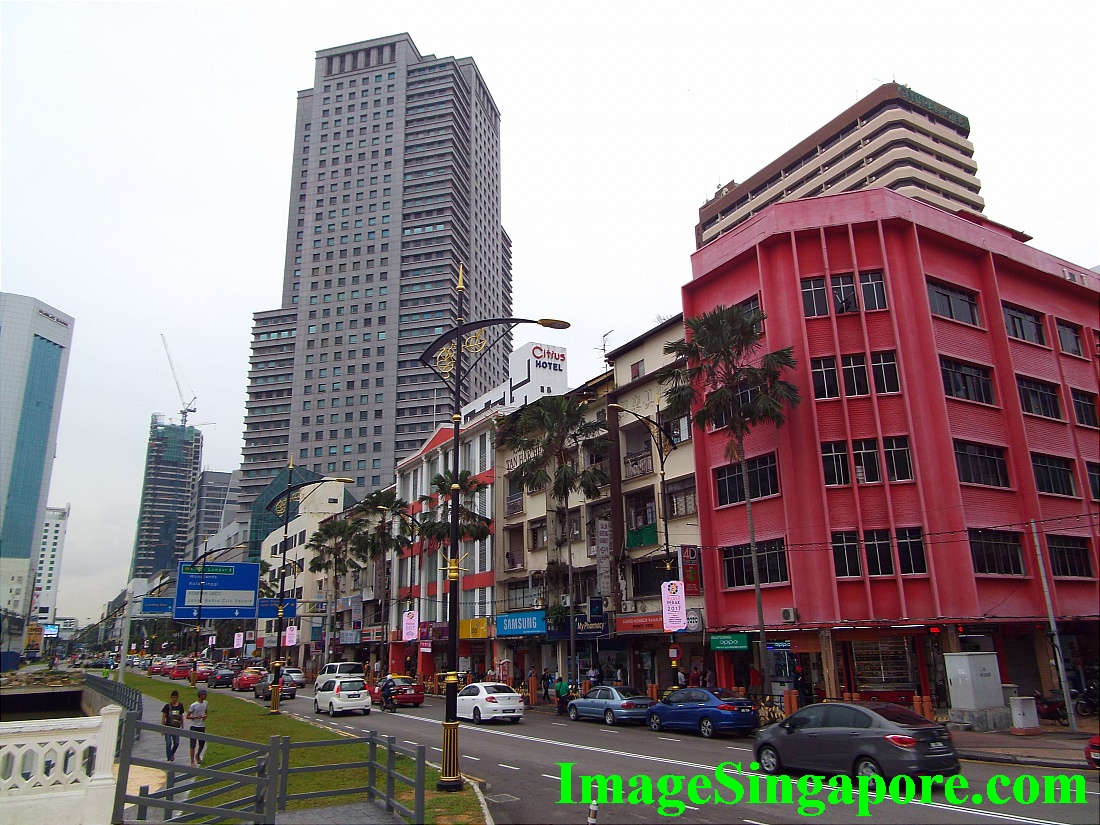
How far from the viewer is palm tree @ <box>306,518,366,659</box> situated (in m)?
67.2

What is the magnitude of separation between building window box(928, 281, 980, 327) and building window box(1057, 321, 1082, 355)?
22.0ft

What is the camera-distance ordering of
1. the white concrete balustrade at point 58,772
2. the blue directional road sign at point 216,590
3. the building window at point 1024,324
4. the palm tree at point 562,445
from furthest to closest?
the palm tree at point 562,445 → the building window at point 1024,324 → the blue directional road sign at point 216,590 → the white concrete balustrade at point 58,772

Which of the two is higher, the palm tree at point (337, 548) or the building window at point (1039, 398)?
the building window at point (1039, 398)

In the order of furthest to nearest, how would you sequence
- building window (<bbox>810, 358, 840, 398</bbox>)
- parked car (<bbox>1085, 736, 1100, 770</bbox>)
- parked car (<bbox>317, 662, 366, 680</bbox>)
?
parked car (<bbox>317, 662, 366, 680</bbox>) < building window (<bbox>810, 358, 840, 398</bbox>) < parked car (<bbox>1085, 736, 1100, 770</bbox>)

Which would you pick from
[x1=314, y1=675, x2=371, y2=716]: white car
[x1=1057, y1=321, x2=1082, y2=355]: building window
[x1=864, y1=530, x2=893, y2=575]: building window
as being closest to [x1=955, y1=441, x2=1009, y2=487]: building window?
[x1=864, y1=530, x2=893, y2=575]: building window

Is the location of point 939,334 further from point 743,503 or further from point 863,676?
point 863,676

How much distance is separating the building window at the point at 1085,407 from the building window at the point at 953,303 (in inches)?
302

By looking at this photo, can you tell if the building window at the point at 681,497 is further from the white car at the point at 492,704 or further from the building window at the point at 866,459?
the white car at the point at 492,704

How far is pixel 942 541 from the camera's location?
1157 inches

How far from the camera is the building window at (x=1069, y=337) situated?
38406mm

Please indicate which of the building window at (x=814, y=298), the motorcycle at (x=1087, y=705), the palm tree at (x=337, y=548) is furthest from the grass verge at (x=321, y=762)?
the palm tree at (x=337, y=548)

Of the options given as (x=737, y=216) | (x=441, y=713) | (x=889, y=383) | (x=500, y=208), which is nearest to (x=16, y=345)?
(x=500, y=208)

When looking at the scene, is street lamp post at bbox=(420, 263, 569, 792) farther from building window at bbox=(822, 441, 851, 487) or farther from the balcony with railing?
the balcony with railing

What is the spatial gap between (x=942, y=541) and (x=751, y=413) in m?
8.71
